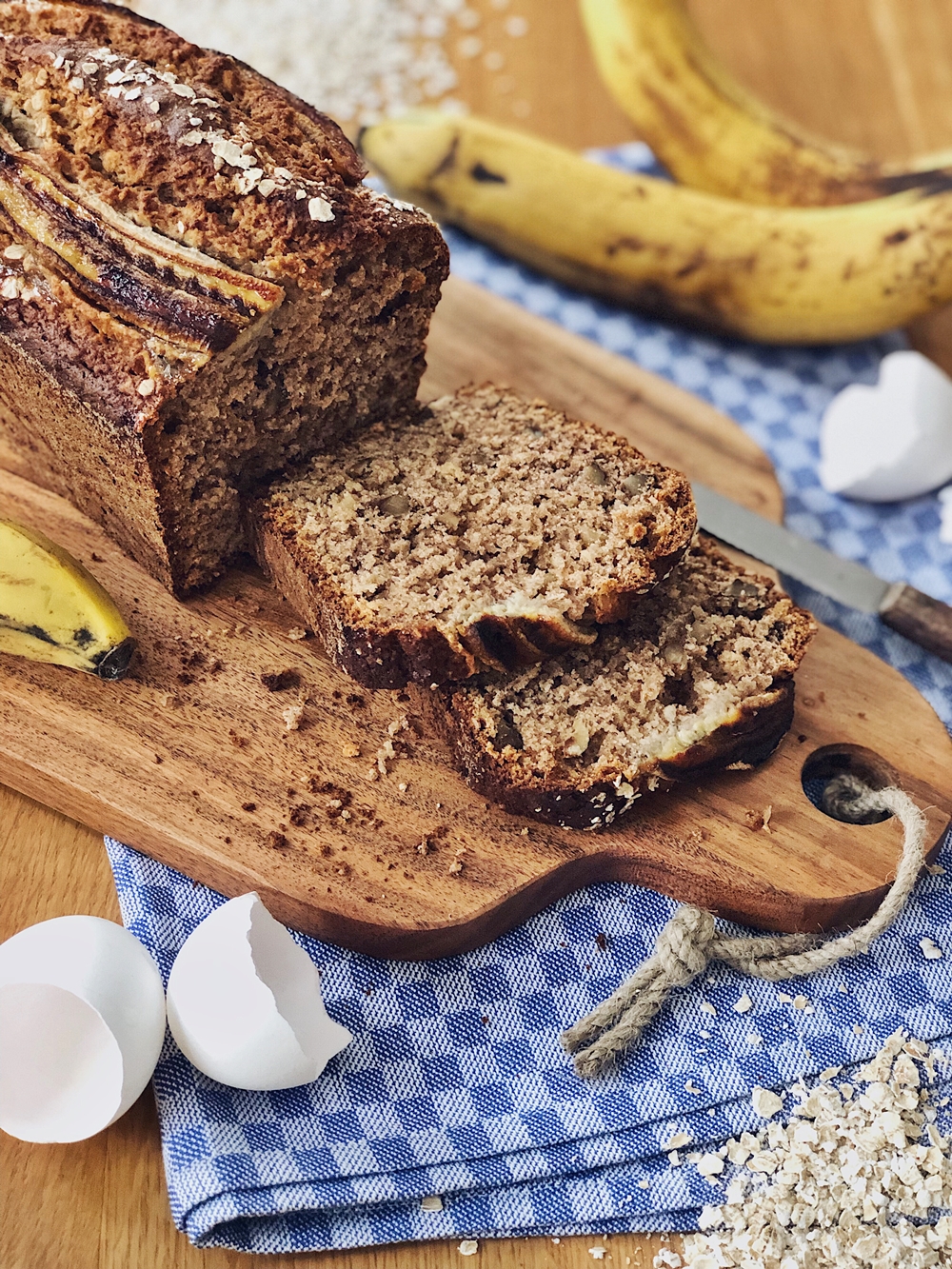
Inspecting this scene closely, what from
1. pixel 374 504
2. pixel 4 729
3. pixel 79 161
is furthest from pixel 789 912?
pixel 79 161

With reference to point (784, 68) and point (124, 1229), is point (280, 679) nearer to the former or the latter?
point (124, 1229)

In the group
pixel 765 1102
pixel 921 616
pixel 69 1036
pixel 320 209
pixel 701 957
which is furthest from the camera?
pixel 921 616

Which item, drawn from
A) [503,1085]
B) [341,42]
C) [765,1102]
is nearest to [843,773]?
[765,1102]

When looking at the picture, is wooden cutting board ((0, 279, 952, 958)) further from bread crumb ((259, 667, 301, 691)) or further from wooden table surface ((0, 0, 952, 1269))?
wooden table surface ((0, 0, 952, 1269))

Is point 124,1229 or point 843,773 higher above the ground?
point 843,773

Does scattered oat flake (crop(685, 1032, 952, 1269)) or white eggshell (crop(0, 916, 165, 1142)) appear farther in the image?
scattered oat flake (crop(685, 1032, 952, 1269))

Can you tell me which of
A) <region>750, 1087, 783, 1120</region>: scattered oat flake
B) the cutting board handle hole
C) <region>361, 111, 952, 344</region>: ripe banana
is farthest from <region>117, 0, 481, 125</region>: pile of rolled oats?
<region>750, 1087, 783, 1120</region>: scattered oat flake

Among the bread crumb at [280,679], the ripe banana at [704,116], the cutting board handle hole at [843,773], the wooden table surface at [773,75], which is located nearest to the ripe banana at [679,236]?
the ripe banana at [704,116]

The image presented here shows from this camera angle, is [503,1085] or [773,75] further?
[773,75]
